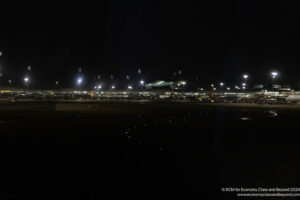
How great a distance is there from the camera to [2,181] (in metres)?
8.29

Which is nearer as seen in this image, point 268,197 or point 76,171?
point 268,197

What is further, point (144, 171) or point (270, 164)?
point (270, 164)

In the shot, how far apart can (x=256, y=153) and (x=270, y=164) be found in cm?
196

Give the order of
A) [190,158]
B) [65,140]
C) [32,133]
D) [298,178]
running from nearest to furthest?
1. [298,178]
2. [190,158]
3. [65,140]
4. [32,133]

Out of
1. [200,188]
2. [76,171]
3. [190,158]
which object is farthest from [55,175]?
[190,158]

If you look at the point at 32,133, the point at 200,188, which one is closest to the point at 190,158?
the point at 200,188

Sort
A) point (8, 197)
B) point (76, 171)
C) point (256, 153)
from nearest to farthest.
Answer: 1. point (8, 197)
2. point (76, 171)
3. point (256, 153)

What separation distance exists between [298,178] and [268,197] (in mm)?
1910

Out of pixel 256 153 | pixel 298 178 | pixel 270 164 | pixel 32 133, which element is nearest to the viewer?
pixel 298 178

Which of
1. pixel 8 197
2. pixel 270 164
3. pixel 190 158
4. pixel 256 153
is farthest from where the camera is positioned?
pixel 256 153

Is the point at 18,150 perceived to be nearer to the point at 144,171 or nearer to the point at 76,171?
the point at 76,171

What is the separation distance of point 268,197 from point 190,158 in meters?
4.30

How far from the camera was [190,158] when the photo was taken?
1133 centimetres

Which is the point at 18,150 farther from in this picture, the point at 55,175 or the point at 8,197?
the point at 8,197
